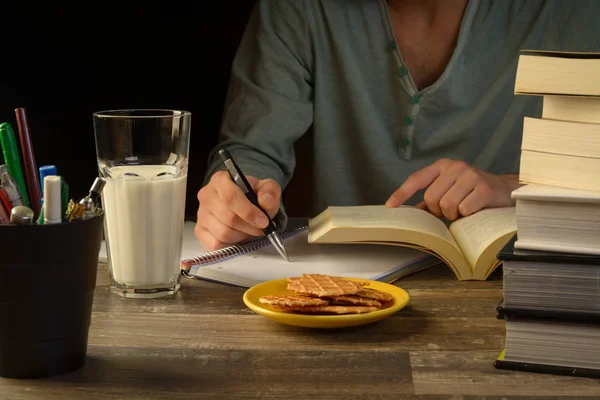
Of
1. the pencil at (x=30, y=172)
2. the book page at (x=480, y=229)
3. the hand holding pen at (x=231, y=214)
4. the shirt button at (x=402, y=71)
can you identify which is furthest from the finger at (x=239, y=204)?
the shirt button at (x=402, y=71)

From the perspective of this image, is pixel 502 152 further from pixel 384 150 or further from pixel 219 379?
pixel 219 379

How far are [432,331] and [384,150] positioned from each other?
110 centimetres

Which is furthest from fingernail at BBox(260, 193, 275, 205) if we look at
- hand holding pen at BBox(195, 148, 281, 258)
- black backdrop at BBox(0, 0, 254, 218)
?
black backdrop at BBox(0, 0, 254, 218)

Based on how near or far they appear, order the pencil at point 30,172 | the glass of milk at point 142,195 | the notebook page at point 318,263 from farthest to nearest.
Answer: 1. the notebook page at point 318,263
2. the glass of milk at point 142,195
3. the pencil at point 30,172

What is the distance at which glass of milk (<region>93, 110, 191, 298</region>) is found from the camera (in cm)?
109

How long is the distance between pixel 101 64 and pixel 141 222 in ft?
3.92

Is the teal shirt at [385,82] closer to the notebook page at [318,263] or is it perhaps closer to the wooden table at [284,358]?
the notebook page at [318,263]

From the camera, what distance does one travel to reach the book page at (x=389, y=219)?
4.03 feet

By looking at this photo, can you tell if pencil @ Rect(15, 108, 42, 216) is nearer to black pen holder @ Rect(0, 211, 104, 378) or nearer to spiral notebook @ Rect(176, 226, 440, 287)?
black pen holder @ Rect(0, 211, 104, 378)

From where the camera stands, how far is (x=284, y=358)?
0.88 meters

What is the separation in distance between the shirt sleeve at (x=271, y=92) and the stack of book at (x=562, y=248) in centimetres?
95

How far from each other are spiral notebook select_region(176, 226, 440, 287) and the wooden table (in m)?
0.10

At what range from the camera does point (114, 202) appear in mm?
1104

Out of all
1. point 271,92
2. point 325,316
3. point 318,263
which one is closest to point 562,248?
point 325,316
